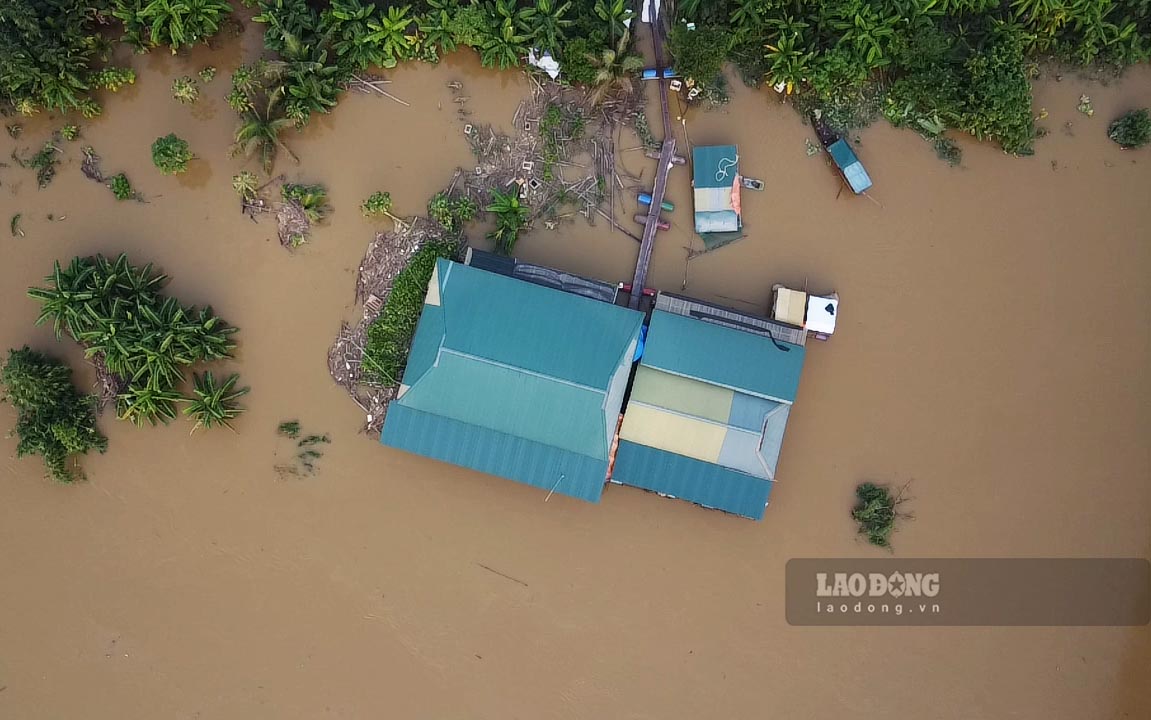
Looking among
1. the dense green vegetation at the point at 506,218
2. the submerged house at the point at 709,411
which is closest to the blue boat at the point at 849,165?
the submerged house at the point at 709,411

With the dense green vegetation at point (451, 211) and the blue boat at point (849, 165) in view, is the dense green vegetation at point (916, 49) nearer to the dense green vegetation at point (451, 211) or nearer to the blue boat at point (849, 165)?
the blue boat at point (849, 165)

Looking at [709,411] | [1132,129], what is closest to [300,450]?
[709,411]

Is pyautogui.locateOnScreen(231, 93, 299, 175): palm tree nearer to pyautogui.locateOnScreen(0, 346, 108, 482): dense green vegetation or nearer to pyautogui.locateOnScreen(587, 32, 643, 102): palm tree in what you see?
pyautogui.locateOnScreen(0, 346, 108, 482): dense green vegetation

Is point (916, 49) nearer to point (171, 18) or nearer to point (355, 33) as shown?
point (355, 33)

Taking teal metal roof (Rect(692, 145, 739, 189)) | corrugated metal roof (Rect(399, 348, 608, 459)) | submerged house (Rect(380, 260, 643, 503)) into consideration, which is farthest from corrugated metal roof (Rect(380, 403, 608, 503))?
teal metal roof (Rect(692, 145, 739, 189))

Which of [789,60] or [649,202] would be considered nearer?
[789,60]
